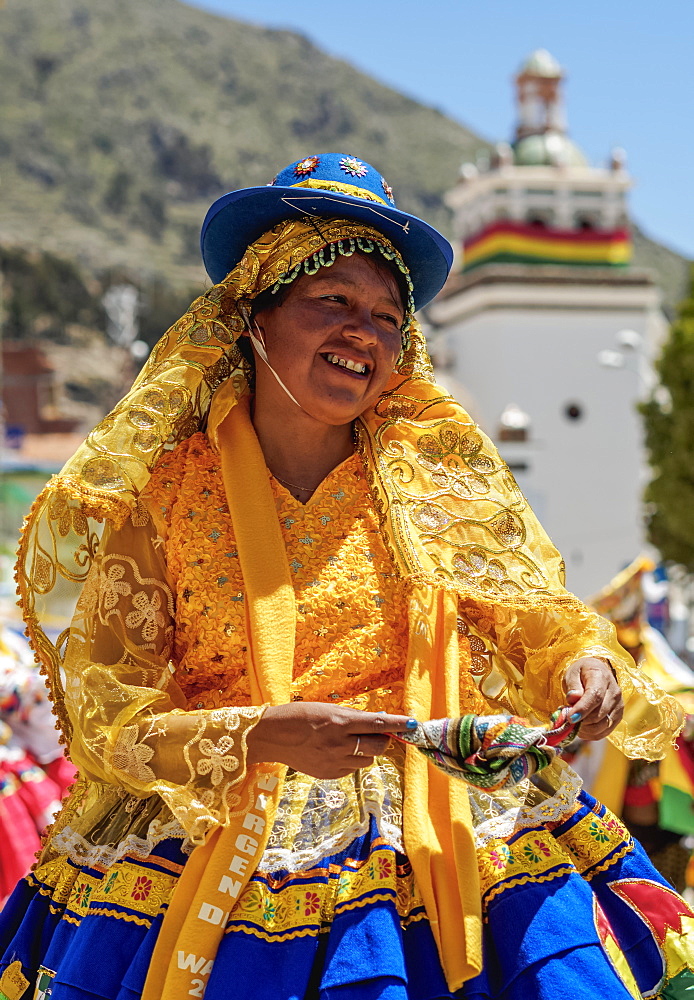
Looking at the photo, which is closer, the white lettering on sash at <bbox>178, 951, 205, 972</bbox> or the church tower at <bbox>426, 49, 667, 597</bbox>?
the white lettering on sash at <bbox>178, 951, 205, 972</bbox>

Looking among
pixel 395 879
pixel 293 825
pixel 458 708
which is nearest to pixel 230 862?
pixel 293 825

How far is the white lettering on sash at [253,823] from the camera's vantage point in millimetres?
2002

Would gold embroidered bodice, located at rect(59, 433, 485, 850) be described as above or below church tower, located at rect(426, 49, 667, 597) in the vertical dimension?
below

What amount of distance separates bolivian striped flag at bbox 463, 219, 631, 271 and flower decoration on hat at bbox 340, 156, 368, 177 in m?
24.0

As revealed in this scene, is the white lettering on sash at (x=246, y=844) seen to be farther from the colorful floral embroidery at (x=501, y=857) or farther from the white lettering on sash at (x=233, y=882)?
the colorful floral embroidery at (x=501, y=857)

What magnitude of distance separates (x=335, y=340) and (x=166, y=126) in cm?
9955

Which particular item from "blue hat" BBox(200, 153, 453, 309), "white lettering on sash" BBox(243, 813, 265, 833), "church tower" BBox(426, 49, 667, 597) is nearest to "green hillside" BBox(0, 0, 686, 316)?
"church tower" BBox(426, 49, 667, 597)

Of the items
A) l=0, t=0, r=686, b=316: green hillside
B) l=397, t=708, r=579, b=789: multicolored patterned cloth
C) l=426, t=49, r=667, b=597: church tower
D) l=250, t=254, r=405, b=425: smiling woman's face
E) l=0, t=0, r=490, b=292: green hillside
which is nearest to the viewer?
l=397, t=708, r=579, b=789: multicolored patterned cloth

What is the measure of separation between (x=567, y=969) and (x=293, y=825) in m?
0.56

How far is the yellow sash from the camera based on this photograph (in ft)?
6.24

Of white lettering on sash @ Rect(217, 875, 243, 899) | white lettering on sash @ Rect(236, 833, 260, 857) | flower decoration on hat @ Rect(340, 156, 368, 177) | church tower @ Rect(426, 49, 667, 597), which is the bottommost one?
white lettering on sash @ Rect(217, 875, 243, 899)

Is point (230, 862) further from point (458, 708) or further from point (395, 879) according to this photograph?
point (458, 708)

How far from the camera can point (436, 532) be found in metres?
2.39

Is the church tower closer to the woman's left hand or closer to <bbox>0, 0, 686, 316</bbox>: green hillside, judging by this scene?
the woman's left hand
